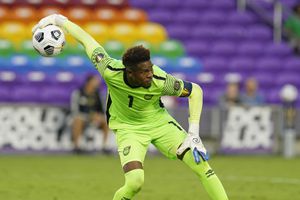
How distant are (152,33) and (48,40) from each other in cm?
1257

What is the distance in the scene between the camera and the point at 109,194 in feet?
34.2

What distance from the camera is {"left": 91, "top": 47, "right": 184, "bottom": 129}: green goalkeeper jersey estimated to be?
7.99 m

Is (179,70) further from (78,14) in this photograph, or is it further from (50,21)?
(50,21)

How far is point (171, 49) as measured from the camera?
2047cm

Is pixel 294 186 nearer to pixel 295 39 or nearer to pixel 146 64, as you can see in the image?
pixel 146 64

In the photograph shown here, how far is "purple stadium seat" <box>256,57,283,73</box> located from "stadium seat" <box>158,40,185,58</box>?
1.89 metres

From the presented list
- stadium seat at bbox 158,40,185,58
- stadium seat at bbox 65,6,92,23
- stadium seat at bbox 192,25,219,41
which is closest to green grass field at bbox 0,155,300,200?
stadium seat at bbox 158,40,185,58

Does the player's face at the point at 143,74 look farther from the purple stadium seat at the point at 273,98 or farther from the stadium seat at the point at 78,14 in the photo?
the stadium seat at the point at 78,14

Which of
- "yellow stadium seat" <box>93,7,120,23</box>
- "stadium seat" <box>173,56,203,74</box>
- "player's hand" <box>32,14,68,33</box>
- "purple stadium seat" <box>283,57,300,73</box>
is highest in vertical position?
"player's hand" <box>32,14,68,33</box>

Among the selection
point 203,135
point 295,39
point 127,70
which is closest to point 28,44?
point 203,135

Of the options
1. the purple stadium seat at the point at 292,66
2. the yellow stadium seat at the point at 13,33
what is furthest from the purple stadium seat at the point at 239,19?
the yellow stadium seat at the point at 13,33

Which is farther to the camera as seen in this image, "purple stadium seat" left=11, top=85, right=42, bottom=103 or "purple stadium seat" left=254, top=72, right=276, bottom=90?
"purple stadium seat" left=254, top=72, right=276, bottom=90

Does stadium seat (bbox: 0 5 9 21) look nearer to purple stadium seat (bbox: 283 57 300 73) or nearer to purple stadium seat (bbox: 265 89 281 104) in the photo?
purple stadium seat (bbox: 265 89 281 104)

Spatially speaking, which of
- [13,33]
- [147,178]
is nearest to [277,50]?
[13,33]
